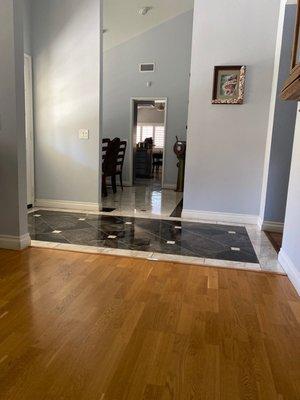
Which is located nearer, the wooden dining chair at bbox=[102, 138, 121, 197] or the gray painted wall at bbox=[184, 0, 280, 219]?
the gray painted wall at bbox=[184, 0, 280, 219]

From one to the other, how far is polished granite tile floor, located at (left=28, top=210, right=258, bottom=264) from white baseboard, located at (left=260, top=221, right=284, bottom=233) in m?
0.25

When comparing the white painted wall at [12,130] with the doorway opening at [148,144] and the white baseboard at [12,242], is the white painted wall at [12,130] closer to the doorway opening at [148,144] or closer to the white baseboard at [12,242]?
the white baseboard at [12,242]

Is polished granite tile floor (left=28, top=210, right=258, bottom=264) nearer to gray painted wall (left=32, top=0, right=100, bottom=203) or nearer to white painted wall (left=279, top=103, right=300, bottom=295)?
white painted wall (left=279, top=103, right=300, bottom=295)

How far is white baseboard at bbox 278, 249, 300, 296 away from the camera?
238 cm

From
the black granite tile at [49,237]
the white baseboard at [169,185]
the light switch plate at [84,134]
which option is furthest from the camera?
the white baseboard at [169,185]

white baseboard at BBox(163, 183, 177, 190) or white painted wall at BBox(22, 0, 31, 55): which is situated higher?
white painted wall at BBox(22, 0, 31, 55)

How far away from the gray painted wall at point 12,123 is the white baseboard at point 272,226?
2809 mm

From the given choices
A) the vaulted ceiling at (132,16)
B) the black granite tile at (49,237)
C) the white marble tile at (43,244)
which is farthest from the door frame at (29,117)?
the vaulted ceiling at (132,16)

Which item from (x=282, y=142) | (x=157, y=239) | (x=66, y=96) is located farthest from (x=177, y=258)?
(x=66, y=96)

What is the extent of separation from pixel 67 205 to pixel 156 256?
7.83ft

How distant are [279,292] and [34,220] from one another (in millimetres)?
3049

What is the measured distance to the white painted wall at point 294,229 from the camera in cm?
244

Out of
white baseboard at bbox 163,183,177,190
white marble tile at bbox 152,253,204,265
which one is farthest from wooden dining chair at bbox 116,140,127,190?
white marble tile at bbox 152,253,204,265

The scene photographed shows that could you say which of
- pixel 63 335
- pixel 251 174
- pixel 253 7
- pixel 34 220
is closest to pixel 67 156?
pixel 34 220
